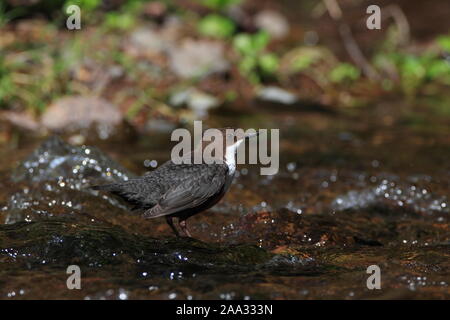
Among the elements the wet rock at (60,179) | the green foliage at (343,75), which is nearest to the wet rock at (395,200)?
the wet rock at (60,179)

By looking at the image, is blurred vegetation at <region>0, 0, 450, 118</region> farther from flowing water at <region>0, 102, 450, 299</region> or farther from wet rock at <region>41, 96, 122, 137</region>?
flowing water at <region>0, 102, 450, 299</region>

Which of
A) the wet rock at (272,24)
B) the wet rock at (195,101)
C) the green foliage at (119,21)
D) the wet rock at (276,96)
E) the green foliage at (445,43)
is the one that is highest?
the wet rock at (272,24)

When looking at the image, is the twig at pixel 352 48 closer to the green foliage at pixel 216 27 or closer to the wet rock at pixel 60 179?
the green foliage at pixel 216 27

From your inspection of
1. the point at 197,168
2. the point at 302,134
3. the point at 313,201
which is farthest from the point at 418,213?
the point at 302,134

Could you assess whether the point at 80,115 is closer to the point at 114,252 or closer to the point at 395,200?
the point at 395,200

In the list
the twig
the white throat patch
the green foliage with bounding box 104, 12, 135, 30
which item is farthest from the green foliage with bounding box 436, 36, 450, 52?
the white throat patch
